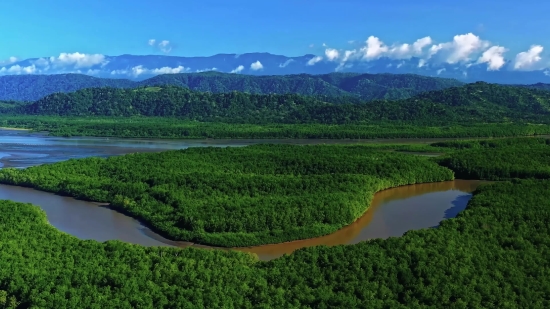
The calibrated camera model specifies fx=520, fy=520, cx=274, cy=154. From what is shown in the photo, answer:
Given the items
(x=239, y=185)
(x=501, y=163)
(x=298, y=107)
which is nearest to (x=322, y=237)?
(x=239, y=185)

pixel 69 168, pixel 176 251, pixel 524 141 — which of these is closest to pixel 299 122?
pixel 524 141

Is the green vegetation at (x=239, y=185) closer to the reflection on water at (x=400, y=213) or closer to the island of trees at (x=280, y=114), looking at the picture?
the reflection on water at (x=400, y=213)

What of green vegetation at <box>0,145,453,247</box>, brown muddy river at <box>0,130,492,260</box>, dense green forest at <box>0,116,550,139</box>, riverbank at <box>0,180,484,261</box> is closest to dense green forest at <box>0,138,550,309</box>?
riverbank at <box>0,180,484,261</box>

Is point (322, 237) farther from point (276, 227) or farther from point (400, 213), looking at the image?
point (400, 213)

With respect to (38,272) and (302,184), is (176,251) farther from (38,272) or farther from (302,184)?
(302,184)

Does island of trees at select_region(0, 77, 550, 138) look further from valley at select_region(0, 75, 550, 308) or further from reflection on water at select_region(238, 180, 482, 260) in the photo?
reflection on water at select_region(238, 180, 482, 260)
